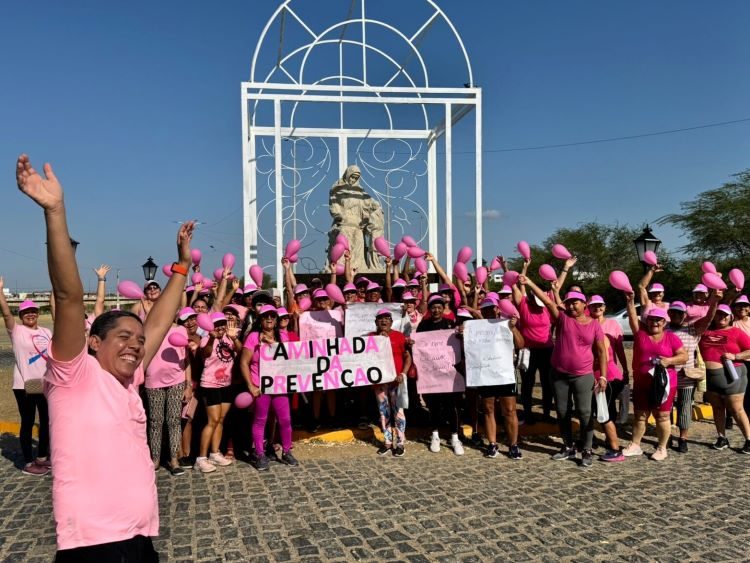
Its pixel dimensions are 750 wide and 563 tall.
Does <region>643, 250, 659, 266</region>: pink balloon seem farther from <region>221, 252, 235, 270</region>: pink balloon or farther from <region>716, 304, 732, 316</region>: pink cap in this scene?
<region>221, 252, 235, 270</region>: pink balloon

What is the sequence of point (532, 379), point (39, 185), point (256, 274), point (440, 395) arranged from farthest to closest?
point (256, 274), point (532, 379), point (440, 395), point (39, 185)

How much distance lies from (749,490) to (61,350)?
6.05m

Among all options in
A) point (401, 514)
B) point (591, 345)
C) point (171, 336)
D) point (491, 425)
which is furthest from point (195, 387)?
point (591, 345)

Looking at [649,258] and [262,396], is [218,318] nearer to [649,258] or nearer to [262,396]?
[262,396]

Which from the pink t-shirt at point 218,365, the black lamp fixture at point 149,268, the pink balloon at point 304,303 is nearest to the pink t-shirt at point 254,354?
the pink t-shirt at point 218,365

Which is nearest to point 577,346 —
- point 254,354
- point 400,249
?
point 400,249

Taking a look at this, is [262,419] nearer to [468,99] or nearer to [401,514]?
[401,514]

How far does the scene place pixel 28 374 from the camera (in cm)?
626

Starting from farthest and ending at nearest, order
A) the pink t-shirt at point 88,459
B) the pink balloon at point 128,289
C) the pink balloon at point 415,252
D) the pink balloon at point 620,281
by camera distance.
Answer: the pink balloon at point 415,252, the pink balloon at point 620,281, the pink balloon at point 128,289, the pink t-shirt at point 88,459

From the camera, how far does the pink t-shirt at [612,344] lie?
705cm

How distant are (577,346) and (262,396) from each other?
11.6ft

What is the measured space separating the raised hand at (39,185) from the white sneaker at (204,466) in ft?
15.9

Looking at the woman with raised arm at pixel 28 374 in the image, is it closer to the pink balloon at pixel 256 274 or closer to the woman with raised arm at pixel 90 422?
the pink balloon at pixel 256 274

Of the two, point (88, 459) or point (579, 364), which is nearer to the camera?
point (88, 459)
